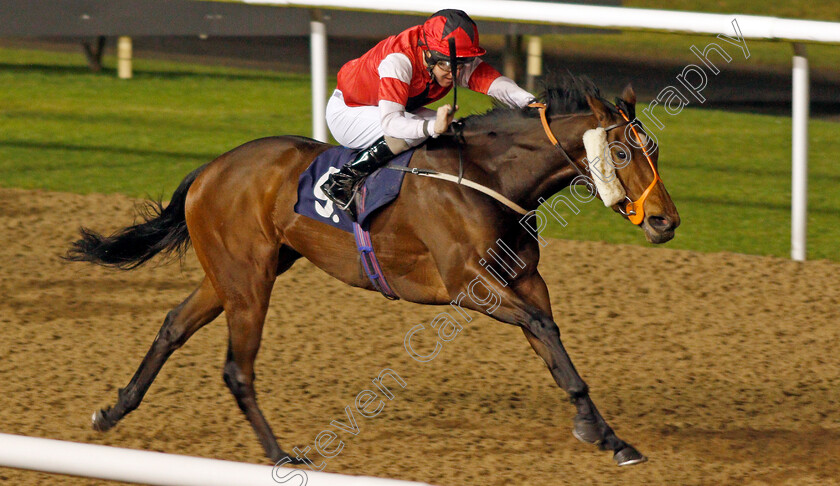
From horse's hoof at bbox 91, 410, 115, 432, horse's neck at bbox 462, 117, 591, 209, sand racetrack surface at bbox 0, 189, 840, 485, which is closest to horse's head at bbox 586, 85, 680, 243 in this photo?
horse's neck at bbox 462, 117, 591, 209

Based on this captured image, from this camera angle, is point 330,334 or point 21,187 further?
point 21,187

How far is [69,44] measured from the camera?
1538 cm

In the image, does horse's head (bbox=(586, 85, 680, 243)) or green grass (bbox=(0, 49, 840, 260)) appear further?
green grass (bbox=(0, 49, 840, 260))

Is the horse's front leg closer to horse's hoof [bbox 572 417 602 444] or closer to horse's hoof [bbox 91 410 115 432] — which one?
horse's hoof [bbox 572 417 602 444]

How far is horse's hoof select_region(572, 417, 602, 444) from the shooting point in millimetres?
3806

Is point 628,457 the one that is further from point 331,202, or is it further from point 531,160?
point 331,202

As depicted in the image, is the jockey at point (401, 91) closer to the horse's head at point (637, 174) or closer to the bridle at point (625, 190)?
the bridle at point (625, 190)

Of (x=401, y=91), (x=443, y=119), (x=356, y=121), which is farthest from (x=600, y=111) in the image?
(x=356, y=121)

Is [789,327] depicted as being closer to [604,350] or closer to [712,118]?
[604,350]

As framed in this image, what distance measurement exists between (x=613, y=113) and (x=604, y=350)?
73.5 inches

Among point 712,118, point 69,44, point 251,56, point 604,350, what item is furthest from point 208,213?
point 69,44

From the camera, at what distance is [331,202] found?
4230mm

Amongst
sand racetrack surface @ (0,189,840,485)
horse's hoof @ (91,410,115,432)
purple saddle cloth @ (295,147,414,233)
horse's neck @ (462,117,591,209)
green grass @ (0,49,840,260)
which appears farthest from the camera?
green grass @ (0,49,840,260)

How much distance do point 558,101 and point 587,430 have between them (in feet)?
3.64
